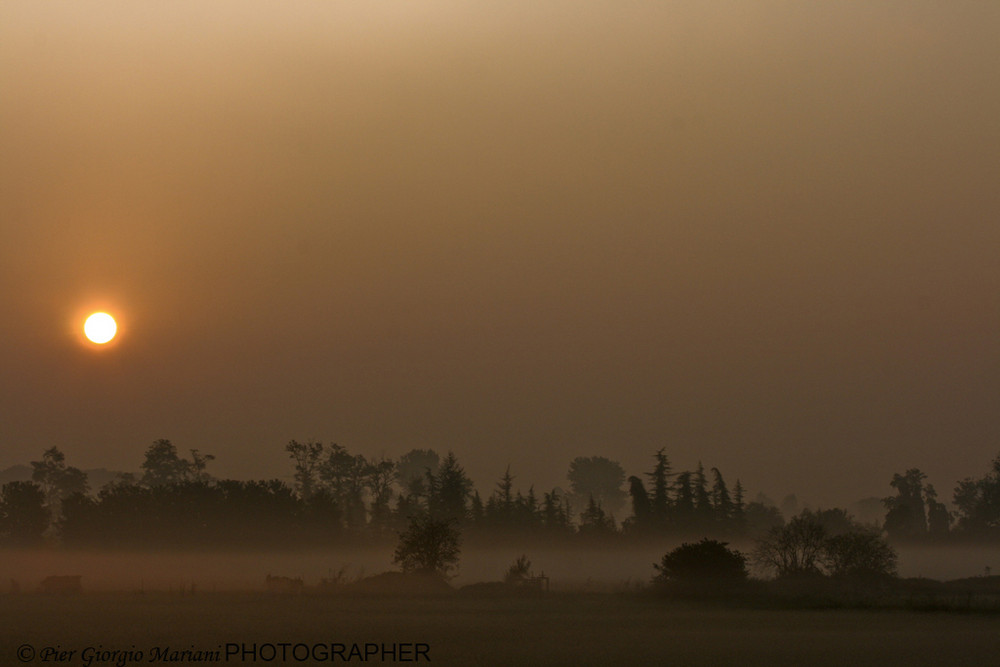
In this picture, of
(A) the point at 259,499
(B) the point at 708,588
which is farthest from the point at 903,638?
(A) the point at 259,499

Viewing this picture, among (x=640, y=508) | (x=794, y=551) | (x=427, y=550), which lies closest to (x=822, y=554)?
(x=794, y=551)

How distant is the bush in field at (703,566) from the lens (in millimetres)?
69500

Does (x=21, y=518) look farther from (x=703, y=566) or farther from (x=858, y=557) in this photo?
(x=858, y=557)

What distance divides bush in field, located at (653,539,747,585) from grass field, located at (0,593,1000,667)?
348 inches

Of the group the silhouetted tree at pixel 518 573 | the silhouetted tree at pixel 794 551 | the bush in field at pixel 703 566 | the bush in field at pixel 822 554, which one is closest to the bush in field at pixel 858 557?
the bush in field at pixel 822 554

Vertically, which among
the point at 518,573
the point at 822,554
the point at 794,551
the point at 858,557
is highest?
the point at 794,551

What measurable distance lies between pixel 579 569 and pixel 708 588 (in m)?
55.6

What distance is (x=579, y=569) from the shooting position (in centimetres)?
12156

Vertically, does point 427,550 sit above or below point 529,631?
above

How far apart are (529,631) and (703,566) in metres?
29.7

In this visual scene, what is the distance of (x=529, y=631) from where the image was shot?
144 feet

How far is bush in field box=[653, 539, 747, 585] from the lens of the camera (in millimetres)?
69500

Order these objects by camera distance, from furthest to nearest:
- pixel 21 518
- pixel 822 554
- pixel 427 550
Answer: pixel 21 518
pixel 427 550
pixel 822 554

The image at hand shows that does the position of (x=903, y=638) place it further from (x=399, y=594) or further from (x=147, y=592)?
(x=147, y=592)
